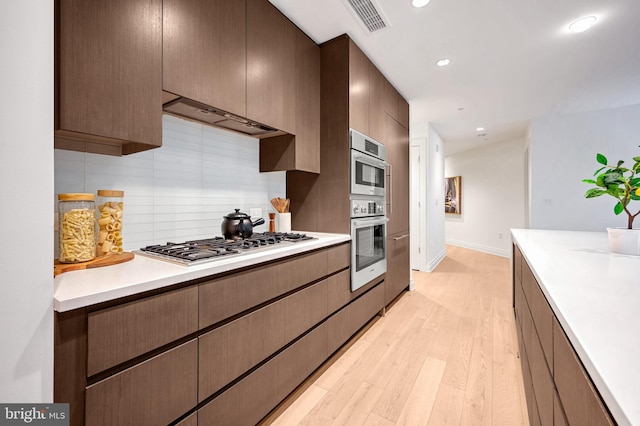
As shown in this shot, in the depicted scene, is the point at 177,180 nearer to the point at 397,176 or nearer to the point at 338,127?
the point at 338,127

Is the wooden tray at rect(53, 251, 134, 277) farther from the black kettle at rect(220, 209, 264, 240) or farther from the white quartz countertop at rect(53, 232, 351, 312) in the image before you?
the black kettle at rect(220, 209, 264, 240)

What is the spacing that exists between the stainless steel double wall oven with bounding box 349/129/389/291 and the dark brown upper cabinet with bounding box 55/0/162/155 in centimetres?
139

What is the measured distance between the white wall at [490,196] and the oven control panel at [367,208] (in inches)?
192

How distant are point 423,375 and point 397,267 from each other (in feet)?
4.53

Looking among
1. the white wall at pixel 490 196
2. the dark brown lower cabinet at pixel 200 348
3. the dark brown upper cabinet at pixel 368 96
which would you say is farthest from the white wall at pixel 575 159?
the dark brown lower cabinet at pixel 200 348

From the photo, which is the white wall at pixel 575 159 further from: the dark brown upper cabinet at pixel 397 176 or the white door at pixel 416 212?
the dark brown upper cabinet at pixel 397 176

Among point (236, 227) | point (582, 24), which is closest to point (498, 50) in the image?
point (582, 24)

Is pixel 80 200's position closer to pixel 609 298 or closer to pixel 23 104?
pixel 23 104

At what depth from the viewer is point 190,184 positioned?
1.72 metres

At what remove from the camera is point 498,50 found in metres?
2.44

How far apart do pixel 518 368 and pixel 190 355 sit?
2.11 m

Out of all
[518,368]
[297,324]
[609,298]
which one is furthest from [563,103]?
[297,324]

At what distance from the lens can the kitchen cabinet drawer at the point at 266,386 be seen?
116cm

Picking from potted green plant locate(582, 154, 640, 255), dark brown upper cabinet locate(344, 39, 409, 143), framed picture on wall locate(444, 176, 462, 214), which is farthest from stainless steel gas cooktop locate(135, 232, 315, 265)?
framed picture on wall locate(444, 176, 462, 214)
